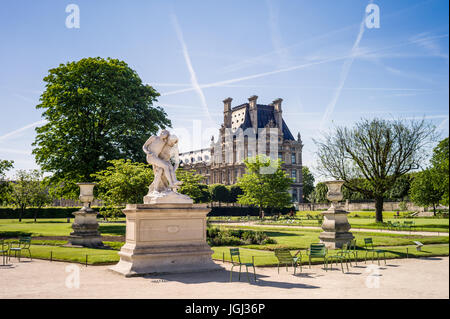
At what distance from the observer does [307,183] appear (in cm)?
11481

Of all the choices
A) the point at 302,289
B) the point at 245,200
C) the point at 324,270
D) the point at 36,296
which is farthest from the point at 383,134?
the point at 36,296

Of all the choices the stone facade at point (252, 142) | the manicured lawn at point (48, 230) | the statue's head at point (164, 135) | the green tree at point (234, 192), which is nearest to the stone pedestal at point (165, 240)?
the statue's head at point (164, 135)

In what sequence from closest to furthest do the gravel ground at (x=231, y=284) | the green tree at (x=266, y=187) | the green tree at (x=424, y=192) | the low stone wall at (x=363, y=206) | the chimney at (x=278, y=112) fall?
the gravel ground at (x=231, y=284)
the green tree at (x=266, y=187)
the green tree at (x=424, y=192)
the low stone wall at (x=363, y=206)
the chimney at (x=278, y=112)

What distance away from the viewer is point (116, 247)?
1972 cm

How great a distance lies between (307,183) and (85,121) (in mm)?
91760

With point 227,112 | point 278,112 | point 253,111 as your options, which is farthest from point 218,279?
point 227,112

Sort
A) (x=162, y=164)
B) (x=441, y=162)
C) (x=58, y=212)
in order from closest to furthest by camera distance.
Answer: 1. (x=162, y=164)
2. (x=441, y=162)
3. (x=58, y=212)

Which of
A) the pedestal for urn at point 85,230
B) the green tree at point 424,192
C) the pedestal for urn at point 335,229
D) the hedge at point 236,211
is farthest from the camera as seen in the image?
the hedge at point 236,211

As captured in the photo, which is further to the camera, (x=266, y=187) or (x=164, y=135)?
(x=266, y=187)

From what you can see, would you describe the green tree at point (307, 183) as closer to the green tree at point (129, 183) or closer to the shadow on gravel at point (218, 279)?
the green tree at point (129, 183)

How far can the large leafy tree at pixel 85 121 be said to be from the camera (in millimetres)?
29250

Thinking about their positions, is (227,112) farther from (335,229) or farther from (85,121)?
(335,229)

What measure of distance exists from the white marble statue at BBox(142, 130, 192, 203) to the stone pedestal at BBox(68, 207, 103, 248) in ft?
28.5

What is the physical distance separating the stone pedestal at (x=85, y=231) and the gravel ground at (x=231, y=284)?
6391 mm
